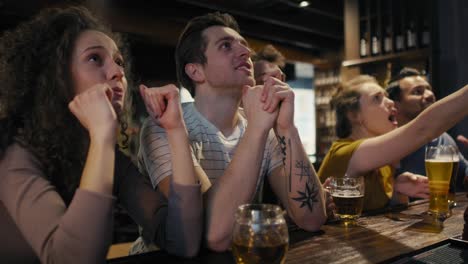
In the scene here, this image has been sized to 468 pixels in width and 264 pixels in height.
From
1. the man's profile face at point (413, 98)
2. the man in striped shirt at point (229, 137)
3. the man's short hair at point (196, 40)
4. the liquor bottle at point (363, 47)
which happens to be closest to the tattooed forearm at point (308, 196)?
the man in striped shirt at point (229, 137)

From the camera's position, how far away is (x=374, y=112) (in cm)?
229

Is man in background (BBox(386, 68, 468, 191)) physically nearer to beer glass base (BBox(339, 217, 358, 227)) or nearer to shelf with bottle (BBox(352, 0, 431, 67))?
shelf with bottle (BBox(352, 0, 431, 67))

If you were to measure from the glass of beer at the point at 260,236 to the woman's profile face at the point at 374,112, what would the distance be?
1.61 metres

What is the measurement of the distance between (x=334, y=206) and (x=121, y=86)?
2.87 ft

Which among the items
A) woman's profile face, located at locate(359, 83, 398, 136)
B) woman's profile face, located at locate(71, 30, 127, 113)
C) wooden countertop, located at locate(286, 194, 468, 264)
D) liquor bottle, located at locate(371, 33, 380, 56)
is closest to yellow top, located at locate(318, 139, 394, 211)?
woman's profile face, located at locate(359, 83, 398, 136)

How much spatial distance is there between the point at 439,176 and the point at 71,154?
4.04ft

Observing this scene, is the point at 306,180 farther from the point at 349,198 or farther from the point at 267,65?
the point at 267,65

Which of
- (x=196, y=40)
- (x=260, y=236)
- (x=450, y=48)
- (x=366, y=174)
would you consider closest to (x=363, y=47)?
(x=450, y=48)

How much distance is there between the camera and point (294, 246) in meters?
1.12

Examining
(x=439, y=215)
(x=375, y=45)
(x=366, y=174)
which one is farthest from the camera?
(x=375, y=45)

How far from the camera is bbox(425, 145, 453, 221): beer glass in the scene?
1433 millimetres

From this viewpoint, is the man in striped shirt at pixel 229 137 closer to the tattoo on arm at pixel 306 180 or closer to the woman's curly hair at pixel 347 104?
the tattoo on arm at pixel 306 180

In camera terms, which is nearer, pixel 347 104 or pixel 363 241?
pixel 363 241

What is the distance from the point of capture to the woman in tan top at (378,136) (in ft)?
5.80
